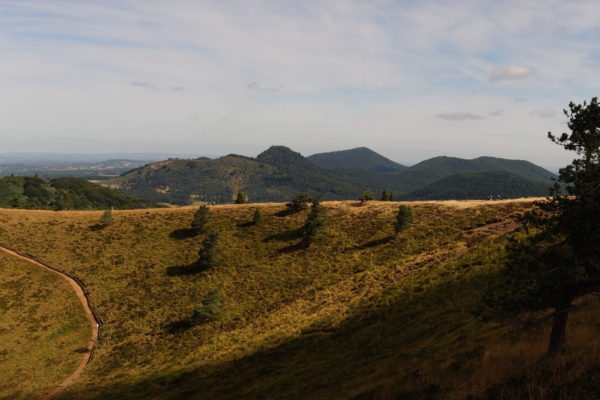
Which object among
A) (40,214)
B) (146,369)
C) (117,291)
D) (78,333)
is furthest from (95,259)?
(146,369)

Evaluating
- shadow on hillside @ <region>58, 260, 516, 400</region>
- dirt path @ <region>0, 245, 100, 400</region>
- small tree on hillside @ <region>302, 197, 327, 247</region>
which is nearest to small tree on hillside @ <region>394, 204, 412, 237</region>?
small tree on hillside @ <region>302, 197, 327, 247</region>

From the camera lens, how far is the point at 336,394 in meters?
20.3

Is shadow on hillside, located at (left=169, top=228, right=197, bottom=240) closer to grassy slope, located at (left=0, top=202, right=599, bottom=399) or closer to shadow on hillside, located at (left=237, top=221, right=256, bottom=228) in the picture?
grassy slope, located at (left=0, top=202, right=599, bottom=399)

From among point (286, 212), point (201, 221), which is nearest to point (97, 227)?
point (201, 221)

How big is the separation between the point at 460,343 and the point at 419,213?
172 ft

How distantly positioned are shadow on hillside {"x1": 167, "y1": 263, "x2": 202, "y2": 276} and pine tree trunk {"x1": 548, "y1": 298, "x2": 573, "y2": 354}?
58.3 m

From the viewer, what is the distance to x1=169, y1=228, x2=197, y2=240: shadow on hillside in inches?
2992

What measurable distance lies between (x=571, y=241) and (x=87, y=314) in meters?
64.2

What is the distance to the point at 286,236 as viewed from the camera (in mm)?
72000

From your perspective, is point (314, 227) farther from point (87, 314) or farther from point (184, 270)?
point (87, 314)

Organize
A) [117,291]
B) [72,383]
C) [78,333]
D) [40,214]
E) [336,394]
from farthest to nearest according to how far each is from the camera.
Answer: [40,214] < [117,291] < [78,333] < [72,383] < [336,394]

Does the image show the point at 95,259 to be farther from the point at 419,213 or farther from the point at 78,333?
the point at 419,213

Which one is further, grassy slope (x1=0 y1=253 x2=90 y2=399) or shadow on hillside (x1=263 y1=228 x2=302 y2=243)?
shadow on hillside (x1=263 y1=228 x2=302 y2=243)

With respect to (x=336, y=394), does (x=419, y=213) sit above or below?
above
